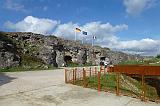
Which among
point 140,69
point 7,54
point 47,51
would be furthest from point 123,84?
point 47,51

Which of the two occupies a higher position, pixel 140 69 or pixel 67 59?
pixel 67 59

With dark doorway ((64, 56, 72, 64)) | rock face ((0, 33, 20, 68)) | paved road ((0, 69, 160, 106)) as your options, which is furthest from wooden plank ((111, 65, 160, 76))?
dark doorway ((64, 56, 72, 64))

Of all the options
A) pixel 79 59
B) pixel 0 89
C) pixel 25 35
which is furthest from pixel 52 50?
pixel 0 89

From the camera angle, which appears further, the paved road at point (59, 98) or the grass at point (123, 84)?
the grass at point (123, 84)

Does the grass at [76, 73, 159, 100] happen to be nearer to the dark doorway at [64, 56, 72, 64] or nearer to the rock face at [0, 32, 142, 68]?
the rock face at [0, 32, 142, 68]

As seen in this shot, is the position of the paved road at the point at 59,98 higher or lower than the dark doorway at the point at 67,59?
lower

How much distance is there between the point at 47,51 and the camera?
3953cm

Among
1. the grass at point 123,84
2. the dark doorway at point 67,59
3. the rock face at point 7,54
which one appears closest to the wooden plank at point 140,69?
the grass at point 123,84

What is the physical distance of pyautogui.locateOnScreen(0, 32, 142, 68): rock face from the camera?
3312 cm

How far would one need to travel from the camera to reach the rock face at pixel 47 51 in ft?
109

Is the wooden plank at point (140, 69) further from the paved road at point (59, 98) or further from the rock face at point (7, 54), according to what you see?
the rock face at point (7, 54)

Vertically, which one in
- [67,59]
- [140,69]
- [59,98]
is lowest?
[59,98]

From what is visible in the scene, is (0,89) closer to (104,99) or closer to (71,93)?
(71,93)

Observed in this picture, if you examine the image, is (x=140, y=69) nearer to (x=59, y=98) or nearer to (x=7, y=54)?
(x=59, y=98)
